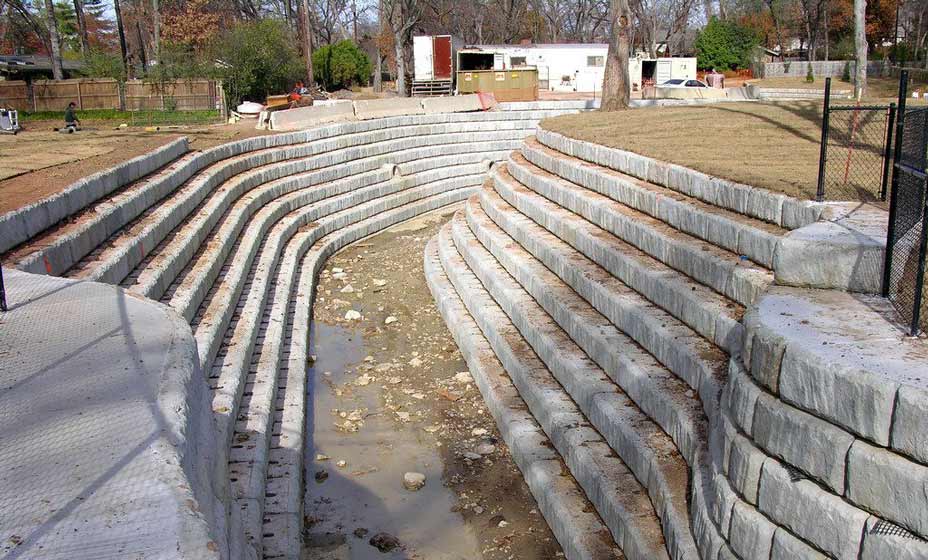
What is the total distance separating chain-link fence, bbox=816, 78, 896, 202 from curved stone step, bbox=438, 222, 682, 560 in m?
2.86

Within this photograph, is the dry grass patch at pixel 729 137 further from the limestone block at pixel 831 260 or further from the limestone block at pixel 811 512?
the limestone block at pixel 811 512

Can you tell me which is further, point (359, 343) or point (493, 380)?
point (359, 343)

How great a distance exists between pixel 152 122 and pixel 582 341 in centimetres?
2011

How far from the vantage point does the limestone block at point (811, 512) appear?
415cm

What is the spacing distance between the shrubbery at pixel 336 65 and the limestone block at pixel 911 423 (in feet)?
153

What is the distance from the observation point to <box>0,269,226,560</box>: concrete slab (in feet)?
11.7

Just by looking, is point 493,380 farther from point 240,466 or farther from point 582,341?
point 240,466

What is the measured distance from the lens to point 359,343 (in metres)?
12.1

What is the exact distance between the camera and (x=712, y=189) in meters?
8.90

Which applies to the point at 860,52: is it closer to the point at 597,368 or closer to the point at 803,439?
the point at 597,368

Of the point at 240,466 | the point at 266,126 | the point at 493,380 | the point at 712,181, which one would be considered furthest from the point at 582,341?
the point at 266,126

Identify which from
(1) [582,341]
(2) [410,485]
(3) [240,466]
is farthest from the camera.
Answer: (1) [582,341]

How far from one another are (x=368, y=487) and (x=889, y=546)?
5142mm

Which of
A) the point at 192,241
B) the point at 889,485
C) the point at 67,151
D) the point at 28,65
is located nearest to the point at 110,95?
the point at 67,151
